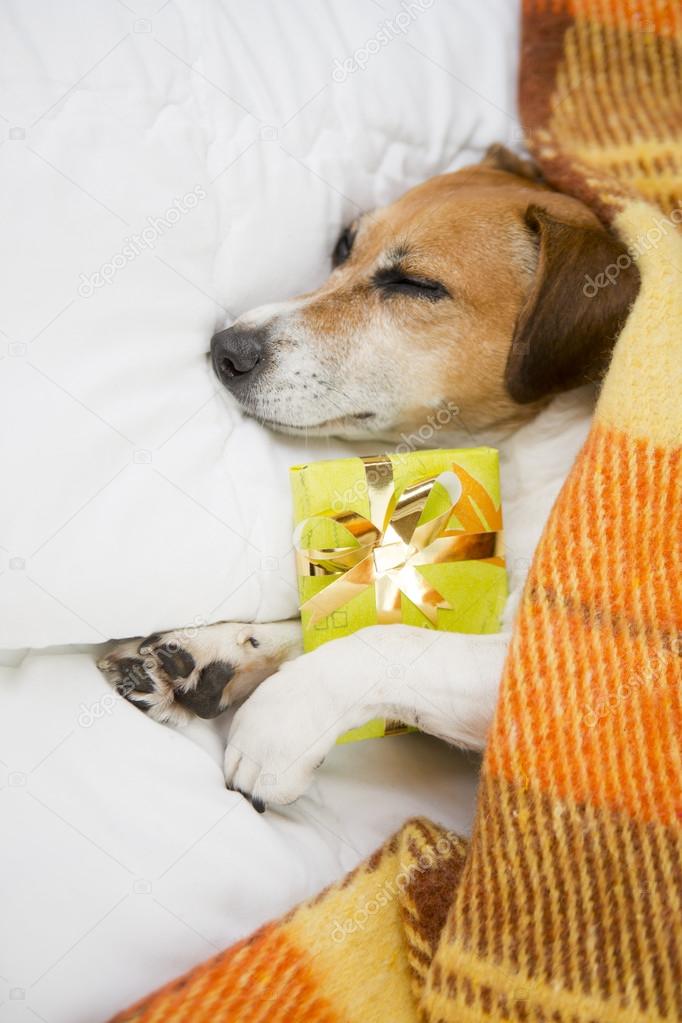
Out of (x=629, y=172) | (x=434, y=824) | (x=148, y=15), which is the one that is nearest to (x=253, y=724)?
(x=434, y=824)

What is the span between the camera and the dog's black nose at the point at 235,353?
134 centimetres

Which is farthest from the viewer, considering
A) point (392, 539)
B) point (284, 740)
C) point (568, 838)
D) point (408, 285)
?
point (408, 285)

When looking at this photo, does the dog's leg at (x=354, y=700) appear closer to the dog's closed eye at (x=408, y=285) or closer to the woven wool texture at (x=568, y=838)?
the woven wool texture at (x=568, y=838)

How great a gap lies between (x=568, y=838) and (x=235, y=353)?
2.94ft

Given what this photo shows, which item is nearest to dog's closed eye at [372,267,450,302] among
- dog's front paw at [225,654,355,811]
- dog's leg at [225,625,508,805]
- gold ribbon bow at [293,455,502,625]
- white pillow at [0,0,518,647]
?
white pillow at [0,0,518,647]

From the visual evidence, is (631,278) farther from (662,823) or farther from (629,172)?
(662,823)

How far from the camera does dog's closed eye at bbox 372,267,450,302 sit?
147 centimetres

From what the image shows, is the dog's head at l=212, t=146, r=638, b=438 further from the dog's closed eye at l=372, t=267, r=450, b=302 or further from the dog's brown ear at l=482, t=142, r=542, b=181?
the dog's brown ear at l=482, t=142, r=542, b=181

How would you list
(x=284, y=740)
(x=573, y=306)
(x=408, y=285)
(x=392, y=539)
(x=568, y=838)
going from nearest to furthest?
(x=568, y=838) < (x=284, y=740) < (x=392, y=539) < (x=573, y=306) < (x=408, y=285)

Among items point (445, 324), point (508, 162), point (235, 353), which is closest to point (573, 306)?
point (445, 324)

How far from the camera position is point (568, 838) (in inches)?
38.8

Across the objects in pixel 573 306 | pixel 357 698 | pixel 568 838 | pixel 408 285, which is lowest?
pixel 568 838

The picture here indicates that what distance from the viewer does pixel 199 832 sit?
40.6 inches

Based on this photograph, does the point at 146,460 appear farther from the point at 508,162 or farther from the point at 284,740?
the point at 508,162
